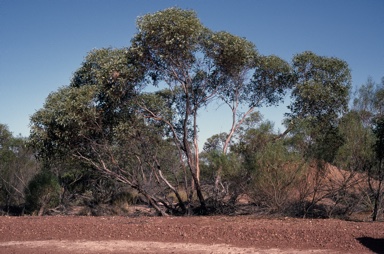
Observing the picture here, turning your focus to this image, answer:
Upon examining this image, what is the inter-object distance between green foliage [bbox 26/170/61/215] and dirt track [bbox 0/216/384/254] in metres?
6.44

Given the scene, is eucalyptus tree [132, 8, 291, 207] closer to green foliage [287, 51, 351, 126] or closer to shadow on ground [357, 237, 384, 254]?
green foliage [287, 51, 351, 126]

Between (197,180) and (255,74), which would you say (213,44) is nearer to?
(255,74)

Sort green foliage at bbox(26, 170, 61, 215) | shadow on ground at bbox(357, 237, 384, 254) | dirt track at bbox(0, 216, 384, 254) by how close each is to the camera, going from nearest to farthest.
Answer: shadow on ground at bbox(357, 237, 384, 254)
dirt track at bbox(0, 216, 384, 254)
green foliage at bbox(26, 170, 61, 215)

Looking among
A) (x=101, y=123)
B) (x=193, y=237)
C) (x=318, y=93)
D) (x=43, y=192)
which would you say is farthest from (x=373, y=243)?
(x=43, y=192)

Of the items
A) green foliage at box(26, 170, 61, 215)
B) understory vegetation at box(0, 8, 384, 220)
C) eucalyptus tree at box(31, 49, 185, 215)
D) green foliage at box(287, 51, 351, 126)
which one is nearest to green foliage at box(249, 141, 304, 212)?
understory vegetation at box(0, 8, 384, 220)

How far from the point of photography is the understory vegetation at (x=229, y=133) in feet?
46.8

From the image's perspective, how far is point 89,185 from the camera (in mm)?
22000

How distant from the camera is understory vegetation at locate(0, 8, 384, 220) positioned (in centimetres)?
1426

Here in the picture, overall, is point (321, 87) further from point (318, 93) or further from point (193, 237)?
point (193, 237)

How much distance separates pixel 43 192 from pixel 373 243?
14584mm

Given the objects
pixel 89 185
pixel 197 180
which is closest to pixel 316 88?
pixel 197 180

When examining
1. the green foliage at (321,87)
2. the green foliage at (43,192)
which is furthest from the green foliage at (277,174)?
the green foliage at (43,192)

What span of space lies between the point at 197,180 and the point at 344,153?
502cm

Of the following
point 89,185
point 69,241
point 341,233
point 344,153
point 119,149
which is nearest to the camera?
point 341,233
